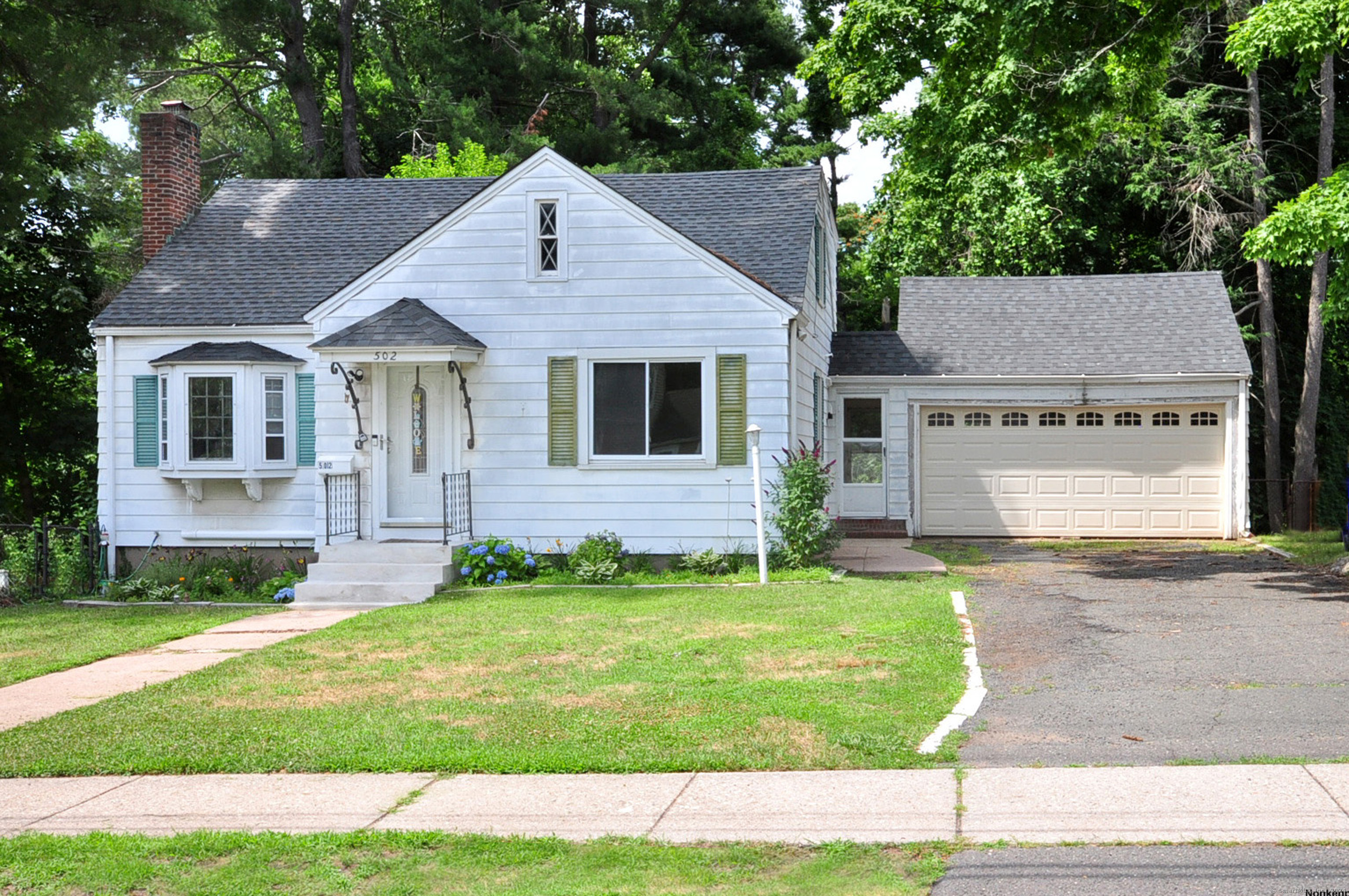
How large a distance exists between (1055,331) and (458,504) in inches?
439

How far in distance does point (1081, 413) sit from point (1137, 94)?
17.5 ft

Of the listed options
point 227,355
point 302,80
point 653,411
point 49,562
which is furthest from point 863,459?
point 302,80

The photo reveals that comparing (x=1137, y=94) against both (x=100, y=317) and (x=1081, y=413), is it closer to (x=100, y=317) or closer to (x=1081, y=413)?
(x=1081, y=413)

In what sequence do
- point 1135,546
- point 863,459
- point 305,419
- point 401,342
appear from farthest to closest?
point 863,459 < point 1135,546 < point 305,419 < point 401,342

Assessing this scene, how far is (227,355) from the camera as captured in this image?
16406 millimetres

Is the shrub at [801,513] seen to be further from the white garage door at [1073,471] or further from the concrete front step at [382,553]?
the white garage door at [1073,471]

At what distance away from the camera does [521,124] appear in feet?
109

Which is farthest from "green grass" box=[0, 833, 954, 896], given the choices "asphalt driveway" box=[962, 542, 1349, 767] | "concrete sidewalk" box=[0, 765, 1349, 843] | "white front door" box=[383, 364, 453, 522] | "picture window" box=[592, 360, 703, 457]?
"white front door" box=[383, 364, 453, 522]

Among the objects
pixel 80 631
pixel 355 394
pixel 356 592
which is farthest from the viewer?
pixel 355 394

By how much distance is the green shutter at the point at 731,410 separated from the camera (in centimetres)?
1544

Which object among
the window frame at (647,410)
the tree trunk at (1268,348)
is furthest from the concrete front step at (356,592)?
the tree trunk at (1268,348)

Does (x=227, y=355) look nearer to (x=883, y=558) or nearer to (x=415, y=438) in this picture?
(x=415, y=438)

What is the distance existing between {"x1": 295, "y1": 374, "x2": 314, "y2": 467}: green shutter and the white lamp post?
5.79m

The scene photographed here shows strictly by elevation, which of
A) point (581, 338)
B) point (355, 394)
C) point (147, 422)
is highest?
point (581, 338)
